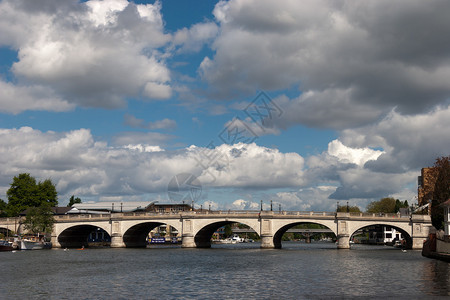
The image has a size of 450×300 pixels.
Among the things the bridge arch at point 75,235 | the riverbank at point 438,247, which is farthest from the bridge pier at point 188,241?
the riverbank at point 438,247

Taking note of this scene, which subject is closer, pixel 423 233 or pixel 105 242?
pixel 423 233

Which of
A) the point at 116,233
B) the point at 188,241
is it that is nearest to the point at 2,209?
the point at 116,233

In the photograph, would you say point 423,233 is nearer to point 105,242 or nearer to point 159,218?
point 159,218

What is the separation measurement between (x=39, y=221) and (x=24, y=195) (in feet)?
105

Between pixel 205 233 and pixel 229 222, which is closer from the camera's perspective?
pixel 229 222

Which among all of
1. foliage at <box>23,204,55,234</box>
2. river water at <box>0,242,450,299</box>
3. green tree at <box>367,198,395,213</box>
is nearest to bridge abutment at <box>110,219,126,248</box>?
foliage at <box>23,204,55,234</box>

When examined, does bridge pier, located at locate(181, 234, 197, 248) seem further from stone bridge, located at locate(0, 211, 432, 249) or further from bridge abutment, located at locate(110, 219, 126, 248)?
bridge abutment, located at locate(110, 219, 126, 248)

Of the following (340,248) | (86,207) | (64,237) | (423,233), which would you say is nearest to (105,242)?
(86,207)

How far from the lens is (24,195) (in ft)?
499

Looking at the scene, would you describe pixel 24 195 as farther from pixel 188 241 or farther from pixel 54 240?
pixel 188 241

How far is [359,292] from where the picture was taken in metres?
41.3

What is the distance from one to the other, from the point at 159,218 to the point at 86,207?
71.2 meters

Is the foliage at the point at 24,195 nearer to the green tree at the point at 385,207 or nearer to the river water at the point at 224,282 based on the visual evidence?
the river water at the point at 224,282

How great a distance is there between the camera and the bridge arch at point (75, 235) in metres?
130
